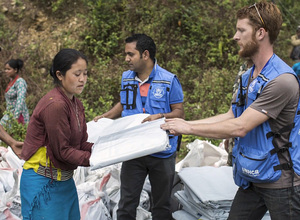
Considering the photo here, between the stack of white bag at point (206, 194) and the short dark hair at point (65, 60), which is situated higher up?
the short dark hair at point (65, 60)

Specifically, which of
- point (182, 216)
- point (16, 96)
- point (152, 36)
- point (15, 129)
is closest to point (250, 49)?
point (182, 216)

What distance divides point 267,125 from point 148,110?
1.48 meters

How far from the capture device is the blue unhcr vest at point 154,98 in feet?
12.5

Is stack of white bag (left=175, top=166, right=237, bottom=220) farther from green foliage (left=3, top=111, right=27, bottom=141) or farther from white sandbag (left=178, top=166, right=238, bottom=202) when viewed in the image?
green foliage (left=3, top=111, right=27, bottom=141)

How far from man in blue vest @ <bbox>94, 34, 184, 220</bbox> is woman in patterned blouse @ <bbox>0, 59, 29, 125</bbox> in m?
3.03

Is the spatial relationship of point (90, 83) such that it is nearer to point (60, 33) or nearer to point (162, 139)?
point (60, 33)

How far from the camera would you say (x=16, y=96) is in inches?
261

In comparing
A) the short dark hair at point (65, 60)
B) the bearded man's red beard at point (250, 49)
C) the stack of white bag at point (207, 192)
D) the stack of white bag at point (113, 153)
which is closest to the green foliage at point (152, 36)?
the stack of white bag at point (113, 153)

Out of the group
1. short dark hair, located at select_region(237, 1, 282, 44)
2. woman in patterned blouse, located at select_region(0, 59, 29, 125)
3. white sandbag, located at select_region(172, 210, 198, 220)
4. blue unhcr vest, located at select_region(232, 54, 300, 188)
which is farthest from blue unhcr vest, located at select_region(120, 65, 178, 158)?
woman in patterned blouse, located at select_region(0, 59, 29, 125)

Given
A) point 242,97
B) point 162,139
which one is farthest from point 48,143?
point 242,97

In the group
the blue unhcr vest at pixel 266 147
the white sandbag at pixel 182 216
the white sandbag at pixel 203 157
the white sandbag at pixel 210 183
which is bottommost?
the white sandbag at pixel 182 216

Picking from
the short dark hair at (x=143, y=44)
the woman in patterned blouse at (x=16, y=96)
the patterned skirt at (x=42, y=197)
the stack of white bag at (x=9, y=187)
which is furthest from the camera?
the woman in patterned blouse at (x=16, y=96)

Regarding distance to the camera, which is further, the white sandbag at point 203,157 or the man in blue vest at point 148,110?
the white sandbag at point 203,157

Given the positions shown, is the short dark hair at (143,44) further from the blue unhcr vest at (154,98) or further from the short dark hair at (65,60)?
the short dark hair at (65,60)
